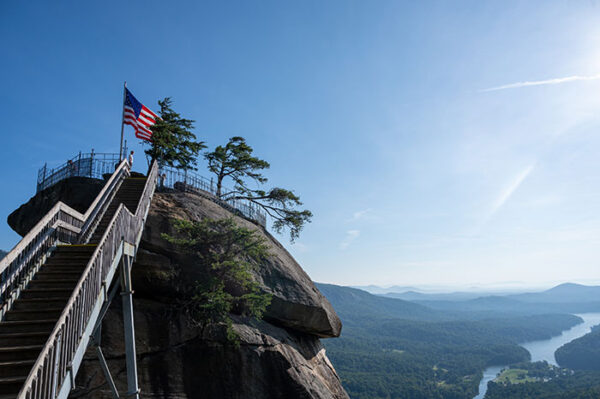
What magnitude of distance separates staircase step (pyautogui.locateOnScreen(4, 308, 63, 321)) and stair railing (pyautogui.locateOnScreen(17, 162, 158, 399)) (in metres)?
0.49

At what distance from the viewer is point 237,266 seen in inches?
548

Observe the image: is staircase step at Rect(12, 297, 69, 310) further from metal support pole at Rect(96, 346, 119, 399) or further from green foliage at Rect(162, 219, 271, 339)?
green foliage at Rect(162, 219, 271, 339)

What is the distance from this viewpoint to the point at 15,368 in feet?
15.3

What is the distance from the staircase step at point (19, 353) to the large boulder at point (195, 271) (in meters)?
8.08

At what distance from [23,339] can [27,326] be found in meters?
0.34

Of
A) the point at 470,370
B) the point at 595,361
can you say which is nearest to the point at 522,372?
the point at 470,370

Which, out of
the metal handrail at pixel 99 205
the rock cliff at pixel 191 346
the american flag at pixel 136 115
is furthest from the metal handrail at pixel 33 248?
the american flag at pixel 136 115

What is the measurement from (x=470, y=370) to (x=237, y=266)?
576 feet

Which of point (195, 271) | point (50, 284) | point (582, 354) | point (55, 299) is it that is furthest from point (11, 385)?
point (582, 354)

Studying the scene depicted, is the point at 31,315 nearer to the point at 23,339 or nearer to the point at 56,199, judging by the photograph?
the point at 23,339

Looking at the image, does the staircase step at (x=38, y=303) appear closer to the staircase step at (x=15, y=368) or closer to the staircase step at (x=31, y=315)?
the staircase step at (x=31, y=315)

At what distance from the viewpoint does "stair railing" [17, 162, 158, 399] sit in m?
4.23

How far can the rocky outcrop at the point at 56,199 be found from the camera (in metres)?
16.7

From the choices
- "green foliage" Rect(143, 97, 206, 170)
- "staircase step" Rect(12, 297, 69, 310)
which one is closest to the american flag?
"green foliage" Rect(143, 97, 206, 170)
